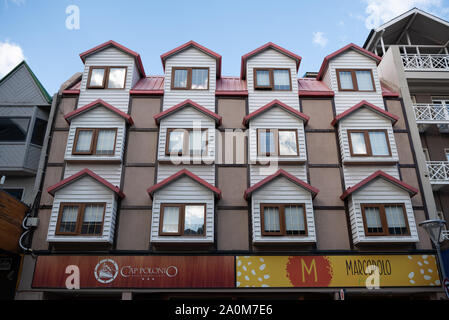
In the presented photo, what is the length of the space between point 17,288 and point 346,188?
15.0 m

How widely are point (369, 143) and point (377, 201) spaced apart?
299 cm

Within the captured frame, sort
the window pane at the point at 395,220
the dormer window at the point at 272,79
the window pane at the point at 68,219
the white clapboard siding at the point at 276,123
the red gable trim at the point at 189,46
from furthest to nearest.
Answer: the red gable trim at the point at 189,46, the dormer window at the point at 272,79, the white clapboard siding at the point at 276,123, the window pane at the point at 395,220, the window pane at the point at 68,219

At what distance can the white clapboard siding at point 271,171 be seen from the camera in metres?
16.7

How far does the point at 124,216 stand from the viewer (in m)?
16.0

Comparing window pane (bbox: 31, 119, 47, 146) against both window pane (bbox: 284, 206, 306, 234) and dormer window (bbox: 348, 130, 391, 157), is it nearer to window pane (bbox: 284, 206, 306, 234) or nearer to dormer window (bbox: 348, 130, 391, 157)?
window pane (bbox: 284, 206, 306, 234)

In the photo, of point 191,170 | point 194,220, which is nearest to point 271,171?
point 191,170

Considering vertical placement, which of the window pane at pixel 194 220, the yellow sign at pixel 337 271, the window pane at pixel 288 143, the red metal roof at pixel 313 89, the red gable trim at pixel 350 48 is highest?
the red gable trim at pixel 350 48

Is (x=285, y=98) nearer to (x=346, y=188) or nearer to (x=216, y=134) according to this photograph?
(x=216, y=134)

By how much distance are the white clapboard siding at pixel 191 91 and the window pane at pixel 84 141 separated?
3940 mm

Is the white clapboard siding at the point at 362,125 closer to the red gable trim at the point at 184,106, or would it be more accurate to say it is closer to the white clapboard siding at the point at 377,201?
the white clapboard siding at the point at 377,201

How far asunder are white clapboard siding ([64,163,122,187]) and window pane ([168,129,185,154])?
259 cm

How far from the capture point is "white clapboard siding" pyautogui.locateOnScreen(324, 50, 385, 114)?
18.5 meters

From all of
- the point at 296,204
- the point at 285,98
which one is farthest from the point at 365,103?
the point at 296,204

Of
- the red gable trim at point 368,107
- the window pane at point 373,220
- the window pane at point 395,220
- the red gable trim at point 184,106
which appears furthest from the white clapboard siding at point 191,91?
the window pane at point 395,220
